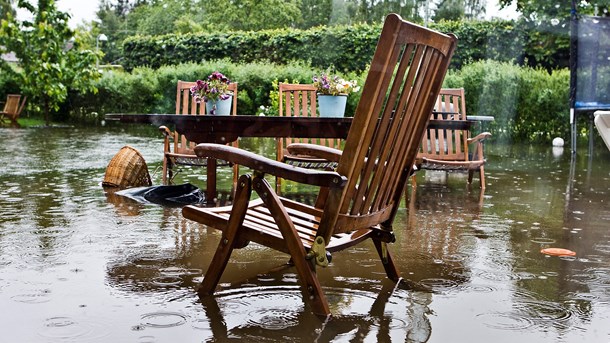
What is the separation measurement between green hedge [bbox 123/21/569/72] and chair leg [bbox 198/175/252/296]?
11.3 meters

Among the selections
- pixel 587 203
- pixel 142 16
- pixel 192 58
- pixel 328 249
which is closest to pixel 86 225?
pixel 328 249

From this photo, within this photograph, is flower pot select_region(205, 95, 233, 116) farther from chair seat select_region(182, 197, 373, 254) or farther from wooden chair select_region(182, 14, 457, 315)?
wooden chair select_region(182, 14, 457, 315)

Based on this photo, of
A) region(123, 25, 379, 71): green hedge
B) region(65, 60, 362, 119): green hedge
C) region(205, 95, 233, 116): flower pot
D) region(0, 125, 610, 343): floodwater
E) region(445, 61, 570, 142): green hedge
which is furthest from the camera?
region(123, 25, 379, 71): green hedge

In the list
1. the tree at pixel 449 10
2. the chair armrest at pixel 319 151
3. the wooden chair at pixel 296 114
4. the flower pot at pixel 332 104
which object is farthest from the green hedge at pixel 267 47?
the chair armrest at pixel 319 151

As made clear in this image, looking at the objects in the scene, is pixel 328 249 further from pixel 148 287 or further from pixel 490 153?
pixel 490 153

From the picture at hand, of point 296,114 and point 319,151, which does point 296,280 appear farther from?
point 296,114

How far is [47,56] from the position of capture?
53.6 feet

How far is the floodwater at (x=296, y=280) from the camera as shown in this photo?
8.34 feet

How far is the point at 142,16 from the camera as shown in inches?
898

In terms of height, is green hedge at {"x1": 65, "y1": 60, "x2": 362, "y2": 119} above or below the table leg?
above

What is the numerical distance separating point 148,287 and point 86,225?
156 cm

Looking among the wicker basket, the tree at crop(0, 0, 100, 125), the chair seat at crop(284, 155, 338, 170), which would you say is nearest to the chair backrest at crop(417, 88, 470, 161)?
the chair seat at crop(284, 155, 338, 170)

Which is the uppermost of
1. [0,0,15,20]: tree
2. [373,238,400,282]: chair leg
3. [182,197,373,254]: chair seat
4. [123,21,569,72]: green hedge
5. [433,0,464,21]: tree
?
[0,0,15,20]: tree

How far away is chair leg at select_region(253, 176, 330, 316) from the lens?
8.54 ft
